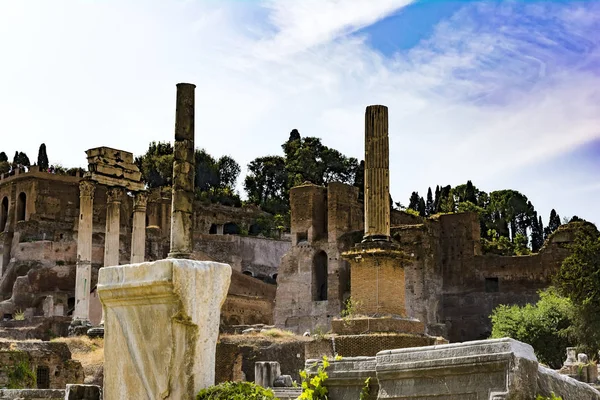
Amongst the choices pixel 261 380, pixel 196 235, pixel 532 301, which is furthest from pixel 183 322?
pixel 196 235

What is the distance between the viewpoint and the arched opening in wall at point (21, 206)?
56.4 meters

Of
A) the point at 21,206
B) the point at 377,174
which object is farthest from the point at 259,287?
the point at 377,174

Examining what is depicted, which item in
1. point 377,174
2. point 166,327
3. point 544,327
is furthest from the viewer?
point 544,327

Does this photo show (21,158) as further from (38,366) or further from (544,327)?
(38,366)

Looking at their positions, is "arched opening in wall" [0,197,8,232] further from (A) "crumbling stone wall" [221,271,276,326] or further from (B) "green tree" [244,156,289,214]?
(B) "green tree" [244,156,289,214]

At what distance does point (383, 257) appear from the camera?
19.5 metres

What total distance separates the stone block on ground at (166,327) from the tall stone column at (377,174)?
14168mm

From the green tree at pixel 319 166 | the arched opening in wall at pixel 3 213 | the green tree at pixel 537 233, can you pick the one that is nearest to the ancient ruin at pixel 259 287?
the arched opening in wall at pixel 3 213

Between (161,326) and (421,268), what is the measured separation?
41.1m

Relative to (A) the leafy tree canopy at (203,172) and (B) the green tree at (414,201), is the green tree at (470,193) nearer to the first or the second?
(B) the green tree at (414,201)

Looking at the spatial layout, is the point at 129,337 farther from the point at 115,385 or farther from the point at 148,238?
the point at 148,238

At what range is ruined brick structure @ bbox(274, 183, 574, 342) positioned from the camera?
1773 inches

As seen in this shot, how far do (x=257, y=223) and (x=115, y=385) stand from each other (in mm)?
58539

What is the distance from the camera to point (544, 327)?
40500 mm
